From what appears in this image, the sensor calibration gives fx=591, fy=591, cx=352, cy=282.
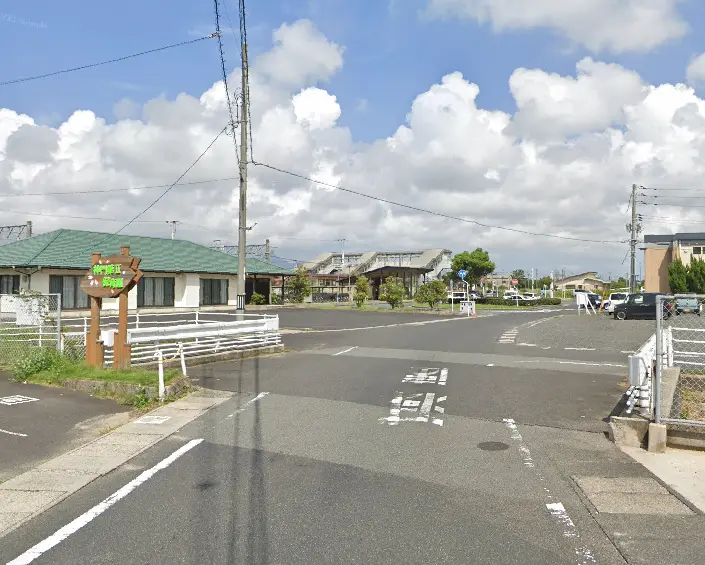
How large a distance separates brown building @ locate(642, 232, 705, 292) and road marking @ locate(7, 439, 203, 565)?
6005 centimetres

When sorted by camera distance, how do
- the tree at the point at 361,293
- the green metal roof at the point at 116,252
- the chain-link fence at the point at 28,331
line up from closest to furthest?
the chain-link fence at the point at 28,331 < the green metal roof at the point at 116,252 < the tree at the point at 361,293

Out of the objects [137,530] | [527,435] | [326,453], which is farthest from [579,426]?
[137,530]

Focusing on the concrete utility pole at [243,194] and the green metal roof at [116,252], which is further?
the green metal roof at [116,252]

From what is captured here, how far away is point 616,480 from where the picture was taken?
5848 mm

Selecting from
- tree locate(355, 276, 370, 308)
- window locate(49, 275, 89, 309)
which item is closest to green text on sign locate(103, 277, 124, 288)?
window locate(49, 275, 89, 309)

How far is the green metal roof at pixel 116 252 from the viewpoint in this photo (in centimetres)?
3422

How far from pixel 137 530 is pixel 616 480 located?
4.47 metres

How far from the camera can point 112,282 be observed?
1247cm

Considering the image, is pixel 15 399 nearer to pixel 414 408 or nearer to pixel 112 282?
pixel 112 282

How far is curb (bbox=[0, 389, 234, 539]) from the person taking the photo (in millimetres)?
5199

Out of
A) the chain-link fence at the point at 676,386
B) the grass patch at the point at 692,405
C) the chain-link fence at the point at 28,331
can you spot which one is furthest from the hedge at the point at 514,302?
the grass patch at the point at 692,405

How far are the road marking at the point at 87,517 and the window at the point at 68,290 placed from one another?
3137cm

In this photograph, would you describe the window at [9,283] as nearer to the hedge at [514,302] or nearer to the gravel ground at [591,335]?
the gravel ground at [591,335]

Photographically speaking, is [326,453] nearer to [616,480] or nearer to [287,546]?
[287,546]
